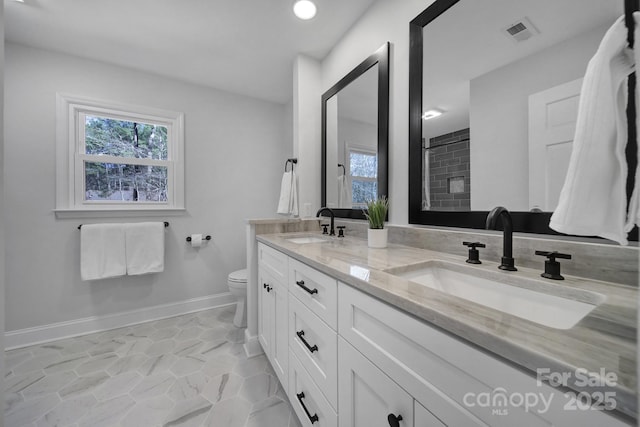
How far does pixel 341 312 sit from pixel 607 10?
1.23 meters

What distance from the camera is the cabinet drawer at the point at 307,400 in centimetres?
87

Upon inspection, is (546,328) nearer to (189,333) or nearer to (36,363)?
(189,333)

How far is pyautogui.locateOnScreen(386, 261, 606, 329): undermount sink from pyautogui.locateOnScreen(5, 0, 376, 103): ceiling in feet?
5.77

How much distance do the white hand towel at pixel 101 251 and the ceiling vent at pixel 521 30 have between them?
295 centimetres

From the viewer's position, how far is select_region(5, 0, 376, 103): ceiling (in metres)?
1.58

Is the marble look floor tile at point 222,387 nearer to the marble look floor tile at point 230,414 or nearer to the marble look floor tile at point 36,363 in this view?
the marble look floor tile at point 230,414

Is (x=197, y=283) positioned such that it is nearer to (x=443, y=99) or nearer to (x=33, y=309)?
(x=33, y=309)

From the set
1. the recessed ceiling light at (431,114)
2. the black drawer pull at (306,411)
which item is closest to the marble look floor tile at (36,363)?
the black drawer pull at (306,411)

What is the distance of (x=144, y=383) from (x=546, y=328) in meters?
2.01

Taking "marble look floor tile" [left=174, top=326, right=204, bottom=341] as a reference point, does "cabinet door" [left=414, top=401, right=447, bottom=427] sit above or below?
above

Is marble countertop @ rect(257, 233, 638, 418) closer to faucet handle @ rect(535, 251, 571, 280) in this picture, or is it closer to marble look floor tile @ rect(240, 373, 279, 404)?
faucet handle @ rect(535, 251, 571, 280)

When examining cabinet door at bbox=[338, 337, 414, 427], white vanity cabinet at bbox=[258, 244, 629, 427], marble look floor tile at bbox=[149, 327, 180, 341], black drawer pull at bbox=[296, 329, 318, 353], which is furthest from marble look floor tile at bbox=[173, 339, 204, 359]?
cabinet door at bbox=[338, 337, 414, 427]

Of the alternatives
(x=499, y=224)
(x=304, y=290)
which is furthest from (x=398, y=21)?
(x=304, y=290)

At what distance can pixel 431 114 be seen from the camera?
121 cm
